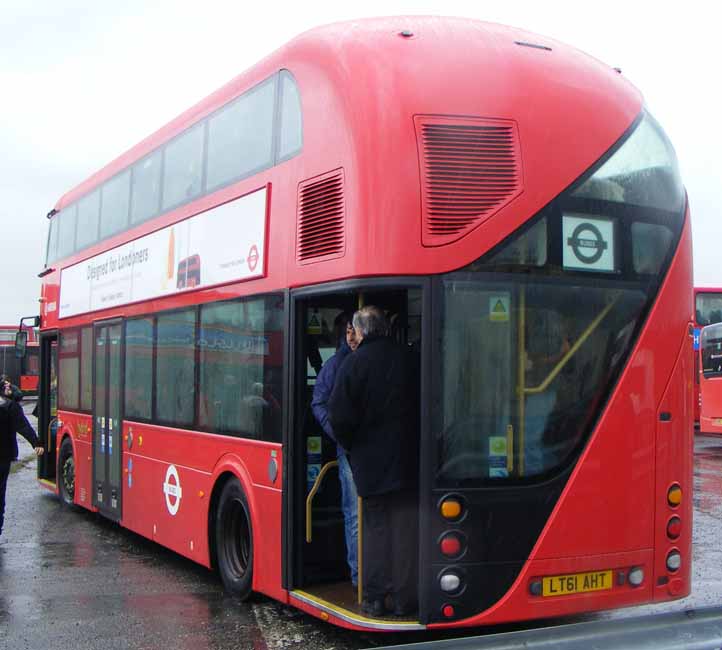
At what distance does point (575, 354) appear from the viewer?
616cm

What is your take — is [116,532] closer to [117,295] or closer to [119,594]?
[117,295]

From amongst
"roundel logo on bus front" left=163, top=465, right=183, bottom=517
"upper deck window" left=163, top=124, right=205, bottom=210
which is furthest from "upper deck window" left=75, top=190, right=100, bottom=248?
"roundel logo on bus front" left=163, top=465, right=183, bottom=517

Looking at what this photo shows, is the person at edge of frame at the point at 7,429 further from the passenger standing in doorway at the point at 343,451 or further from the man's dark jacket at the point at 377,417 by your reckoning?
the man's dark jacket at the point at 377,417

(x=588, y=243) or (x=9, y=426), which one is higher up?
(x=588, y=243)

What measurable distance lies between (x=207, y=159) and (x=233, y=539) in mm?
3161

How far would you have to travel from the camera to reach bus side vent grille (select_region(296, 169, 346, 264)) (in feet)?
21.0

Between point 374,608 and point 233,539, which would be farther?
point 233,539

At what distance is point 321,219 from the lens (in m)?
6.63

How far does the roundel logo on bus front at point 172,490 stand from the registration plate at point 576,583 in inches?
165

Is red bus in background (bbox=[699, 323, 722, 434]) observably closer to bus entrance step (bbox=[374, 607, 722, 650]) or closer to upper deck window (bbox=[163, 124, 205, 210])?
upper deck window (bbox=[163, 124, 205, 210])

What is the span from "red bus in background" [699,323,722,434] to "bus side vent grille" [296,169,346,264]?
20370 millimetres

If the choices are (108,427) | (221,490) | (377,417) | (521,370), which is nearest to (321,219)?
(377,417)

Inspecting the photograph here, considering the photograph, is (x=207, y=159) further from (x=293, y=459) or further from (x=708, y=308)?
(x=708, y=308)

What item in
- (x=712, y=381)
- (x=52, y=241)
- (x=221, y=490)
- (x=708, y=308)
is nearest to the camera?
(x=221, y=490)
